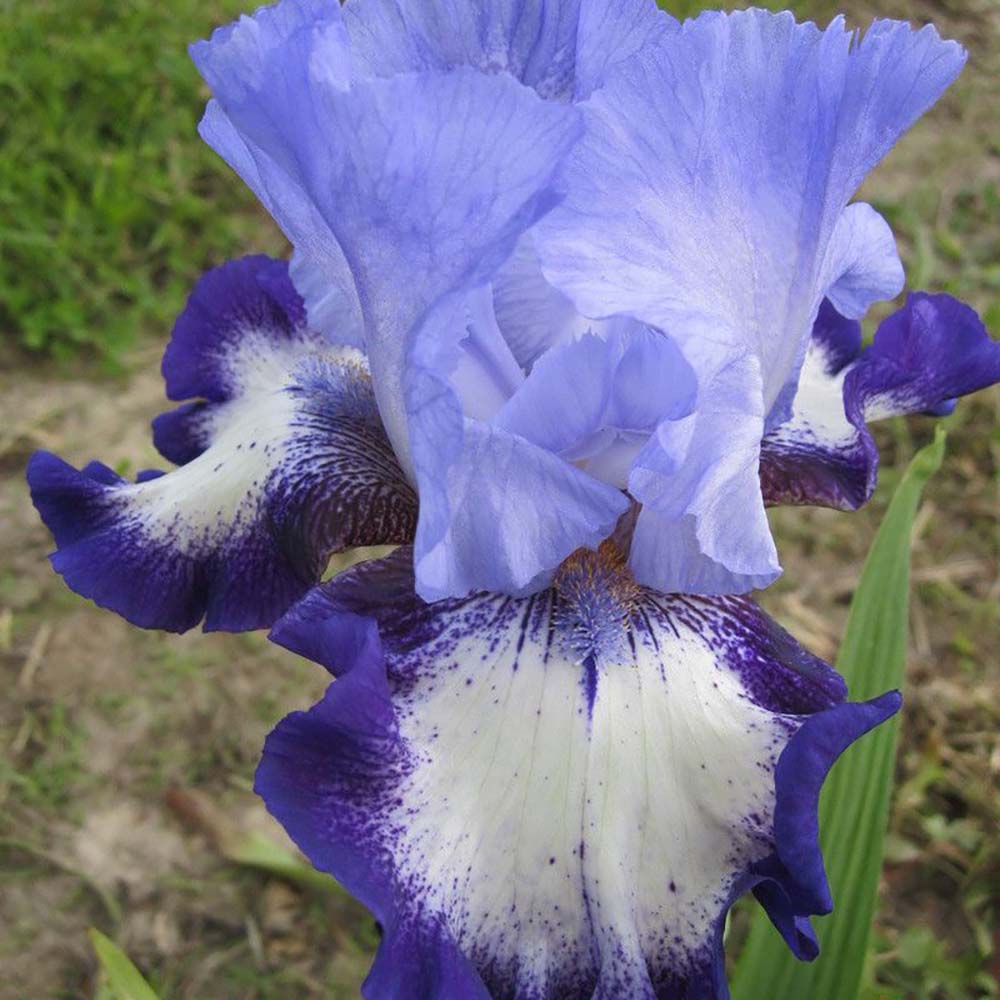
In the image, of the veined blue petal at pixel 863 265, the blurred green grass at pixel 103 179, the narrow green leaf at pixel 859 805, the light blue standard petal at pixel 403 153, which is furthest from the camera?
the blurred green grass at pixel 103 179

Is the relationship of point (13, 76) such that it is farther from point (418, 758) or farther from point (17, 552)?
point (418, 758)

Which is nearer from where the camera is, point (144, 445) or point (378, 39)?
point (378, 39)

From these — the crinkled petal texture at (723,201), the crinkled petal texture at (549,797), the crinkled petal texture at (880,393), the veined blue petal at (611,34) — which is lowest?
the crinkled petal texture at (549,797)

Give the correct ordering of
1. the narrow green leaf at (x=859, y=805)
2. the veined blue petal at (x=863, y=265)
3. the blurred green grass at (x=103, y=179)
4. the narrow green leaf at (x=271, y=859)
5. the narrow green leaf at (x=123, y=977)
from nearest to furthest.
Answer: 1. the veined blue petal at (x=863, y=265)
2. the narrow green leaf at (x=123, y=977)
3. the narrow green leaf at (x=859, y=805)
4. the narrow green leaf at (x=271, y=859)
5. the blurred green grass at (x=103, y=179)

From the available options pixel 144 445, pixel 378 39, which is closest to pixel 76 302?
pixel 144 445

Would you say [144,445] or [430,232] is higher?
[430,232]

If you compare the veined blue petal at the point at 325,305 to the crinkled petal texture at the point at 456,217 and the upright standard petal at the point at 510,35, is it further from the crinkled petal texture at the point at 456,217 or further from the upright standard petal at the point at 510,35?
the upright standard petal at the point at 510,35

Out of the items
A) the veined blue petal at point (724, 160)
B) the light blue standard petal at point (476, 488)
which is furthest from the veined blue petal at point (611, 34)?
the light blue standard petal at point (476, 488)

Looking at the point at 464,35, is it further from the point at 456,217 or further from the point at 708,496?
the point at 708,496
